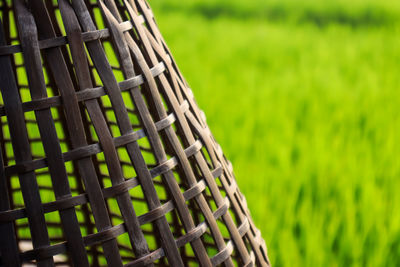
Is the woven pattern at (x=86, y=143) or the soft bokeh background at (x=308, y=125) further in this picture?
the soft bokeh background at (x=308, y=125)

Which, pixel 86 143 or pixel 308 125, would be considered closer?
pixel 86 143

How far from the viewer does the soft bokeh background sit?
1104 millimetres

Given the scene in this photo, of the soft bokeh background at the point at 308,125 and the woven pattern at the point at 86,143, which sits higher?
the woven pattern at the point at 86,143

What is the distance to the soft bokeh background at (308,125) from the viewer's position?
43.5 inches

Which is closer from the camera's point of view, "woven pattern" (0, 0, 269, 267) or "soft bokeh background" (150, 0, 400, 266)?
"woven pattern" (0, 0, 269, 267)

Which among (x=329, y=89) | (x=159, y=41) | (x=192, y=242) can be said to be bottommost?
(x=329, y=89)

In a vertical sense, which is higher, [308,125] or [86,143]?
[86,143]

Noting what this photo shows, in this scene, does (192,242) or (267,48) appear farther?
(267,48)

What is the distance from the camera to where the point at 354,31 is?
10.4ft

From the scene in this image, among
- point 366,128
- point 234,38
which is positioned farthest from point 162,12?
point 366,128

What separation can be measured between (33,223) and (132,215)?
85 mm

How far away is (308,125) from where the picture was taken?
1.67 metres

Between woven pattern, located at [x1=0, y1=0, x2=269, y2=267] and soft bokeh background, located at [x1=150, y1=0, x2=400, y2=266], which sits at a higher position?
woven pattern, located at [x1=0, y1=0, x2=269, y2=267]

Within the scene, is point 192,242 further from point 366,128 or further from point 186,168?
point 366,128
